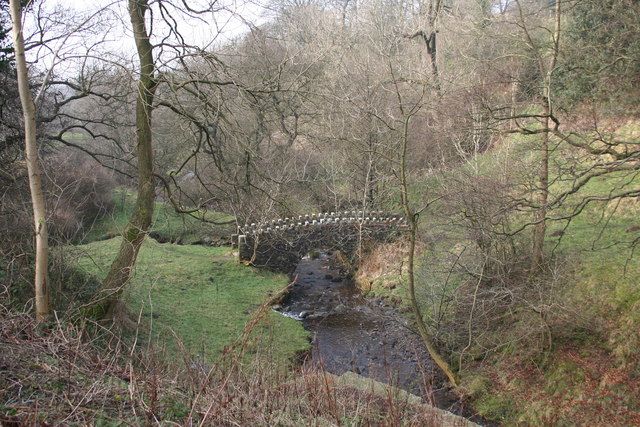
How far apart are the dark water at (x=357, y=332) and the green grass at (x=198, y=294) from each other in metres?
0.76

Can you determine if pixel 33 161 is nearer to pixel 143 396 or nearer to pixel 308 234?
pixel 143 396

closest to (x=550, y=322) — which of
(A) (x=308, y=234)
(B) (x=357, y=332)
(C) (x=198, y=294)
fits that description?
(B) (x=357, y=332)

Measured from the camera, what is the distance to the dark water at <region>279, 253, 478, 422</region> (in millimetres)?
10797

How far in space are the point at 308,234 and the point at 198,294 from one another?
4.94 m

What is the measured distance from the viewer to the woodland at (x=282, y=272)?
445cm

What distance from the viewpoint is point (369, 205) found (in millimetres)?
19516

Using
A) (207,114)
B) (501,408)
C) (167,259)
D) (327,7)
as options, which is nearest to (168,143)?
(167,259)

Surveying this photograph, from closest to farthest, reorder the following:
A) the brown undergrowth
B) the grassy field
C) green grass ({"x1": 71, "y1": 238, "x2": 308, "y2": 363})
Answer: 1. the brown undergrowth
2. the grassy field
3. green grass ({"x1": 71, "y1": 238, "x2": 308, "y2": 363})

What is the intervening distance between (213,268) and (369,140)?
6921 mm

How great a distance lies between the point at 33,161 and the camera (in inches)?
243

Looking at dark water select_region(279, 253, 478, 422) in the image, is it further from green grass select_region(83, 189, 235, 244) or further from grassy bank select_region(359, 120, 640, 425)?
green grass select_region(83, 189, 235, 244)

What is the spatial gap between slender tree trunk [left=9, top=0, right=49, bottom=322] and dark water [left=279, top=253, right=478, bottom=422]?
4623mm

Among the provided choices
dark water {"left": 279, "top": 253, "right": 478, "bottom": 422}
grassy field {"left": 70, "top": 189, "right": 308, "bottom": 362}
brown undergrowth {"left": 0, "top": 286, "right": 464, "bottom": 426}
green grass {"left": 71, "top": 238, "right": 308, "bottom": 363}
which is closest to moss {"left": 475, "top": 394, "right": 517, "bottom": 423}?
dark water {"left": 279, "top": 253, "right": 478, "bottom": 422}

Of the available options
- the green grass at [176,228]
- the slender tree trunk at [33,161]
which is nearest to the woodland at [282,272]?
the slender tree trunk at [33,161]
